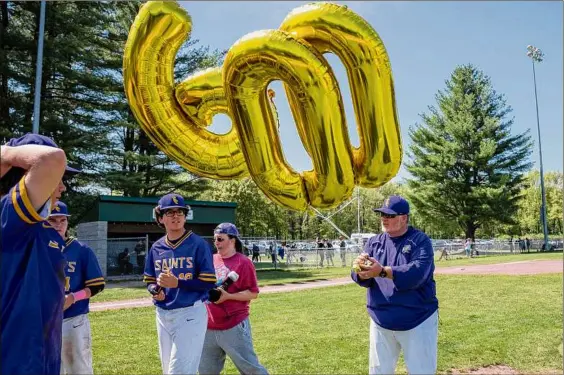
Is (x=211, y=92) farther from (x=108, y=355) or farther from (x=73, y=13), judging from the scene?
(x=73, y=13)

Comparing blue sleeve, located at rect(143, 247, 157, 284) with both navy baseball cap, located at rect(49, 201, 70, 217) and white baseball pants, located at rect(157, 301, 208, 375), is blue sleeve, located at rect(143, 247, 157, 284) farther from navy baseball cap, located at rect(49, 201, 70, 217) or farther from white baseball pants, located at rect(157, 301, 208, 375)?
navy baseball cap, located at rect(49, 201, 70, 217)

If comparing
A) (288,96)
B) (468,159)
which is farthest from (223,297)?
(468,159)

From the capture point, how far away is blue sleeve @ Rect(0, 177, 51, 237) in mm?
1906

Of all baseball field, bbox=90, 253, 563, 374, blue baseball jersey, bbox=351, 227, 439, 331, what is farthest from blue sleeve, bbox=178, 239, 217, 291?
baseball field, bbox=90, 253, 563, 374

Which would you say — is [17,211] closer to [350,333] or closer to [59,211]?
[59,211]

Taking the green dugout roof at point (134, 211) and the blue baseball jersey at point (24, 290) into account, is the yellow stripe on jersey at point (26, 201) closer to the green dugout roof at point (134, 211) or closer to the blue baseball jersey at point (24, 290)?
the blue baseball jersey at point (24, 290)

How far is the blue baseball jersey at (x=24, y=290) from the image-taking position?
6.25 ft

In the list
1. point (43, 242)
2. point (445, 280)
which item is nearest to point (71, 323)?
point (43, 242)

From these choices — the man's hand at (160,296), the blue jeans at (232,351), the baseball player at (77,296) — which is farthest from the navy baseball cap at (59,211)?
the blue jeans at (232,351)

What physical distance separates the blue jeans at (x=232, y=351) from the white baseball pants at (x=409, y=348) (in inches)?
41.8

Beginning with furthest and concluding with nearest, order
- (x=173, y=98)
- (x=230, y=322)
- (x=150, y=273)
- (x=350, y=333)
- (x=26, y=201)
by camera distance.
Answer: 1. (x=350, y=333)
2. (x=230, y=322)
3. (x=150, y=273)
4. (x=173, y=98)
5. (x=26, y=201)

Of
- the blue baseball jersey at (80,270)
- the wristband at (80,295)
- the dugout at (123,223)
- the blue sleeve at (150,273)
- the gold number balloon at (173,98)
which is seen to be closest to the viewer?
the gold number balloon at (173,98)

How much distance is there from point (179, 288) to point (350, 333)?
4.91m

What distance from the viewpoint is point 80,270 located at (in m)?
4.54
